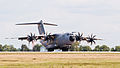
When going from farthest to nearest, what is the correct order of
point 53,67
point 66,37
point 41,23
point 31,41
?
point 41,23
point 31,41
point 66,37
point 53,67

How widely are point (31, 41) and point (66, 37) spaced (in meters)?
14.1

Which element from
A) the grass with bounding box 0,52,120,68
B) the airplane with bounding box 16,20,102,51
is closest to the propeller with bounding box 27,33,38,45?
the airplane with bounding box 16,20,102,51

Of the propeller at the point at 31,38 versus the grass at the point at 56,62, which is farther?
the propeller at the point at 31,38

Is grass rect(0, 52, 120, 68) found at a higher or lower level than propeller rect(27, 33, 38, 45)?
lower

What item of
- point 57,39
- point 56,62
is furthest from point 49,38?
point 56,62

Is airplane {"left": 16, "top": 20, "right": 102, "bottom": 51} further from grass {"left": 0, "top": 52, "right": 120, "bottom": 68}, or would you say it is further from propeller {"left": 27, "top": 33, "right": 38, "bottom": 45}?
grass {"left": 0, "top": 52, "right": 120, "bottom": 68}

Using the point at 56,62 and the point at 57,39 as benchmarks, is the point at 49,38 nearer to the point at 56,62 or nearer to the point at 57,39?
the point at 57,39

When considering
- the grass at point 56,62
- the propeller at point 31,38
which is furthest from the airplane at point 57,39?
the grass at point 56,62

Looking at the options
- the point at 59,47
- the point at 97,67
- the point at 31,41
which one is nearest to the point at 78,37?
the point at 59,47

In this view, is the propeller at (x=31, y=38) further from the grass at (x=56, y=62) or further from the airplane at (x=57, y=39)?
the grass at (x=56, y=62)

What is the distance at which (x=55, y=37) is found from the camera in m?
129

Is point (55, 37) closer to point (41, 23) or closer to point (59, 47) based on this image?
point (59, 47)

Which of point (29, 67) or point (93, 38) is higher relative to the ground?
point (93, 38)

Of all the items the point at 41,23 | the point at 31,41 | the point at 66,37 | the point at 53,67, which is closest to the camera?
the point at 53,67
